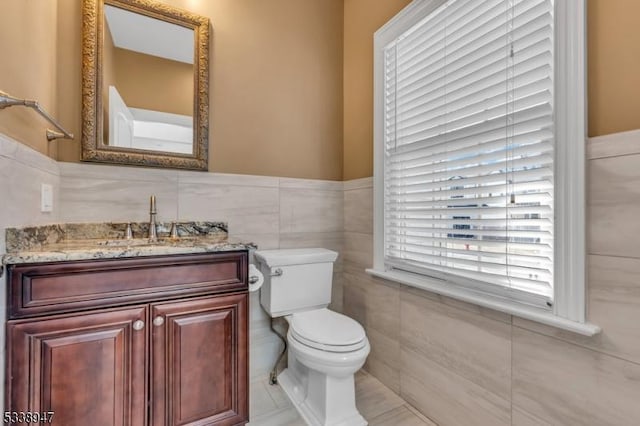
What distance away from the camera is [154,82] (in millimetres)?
1760

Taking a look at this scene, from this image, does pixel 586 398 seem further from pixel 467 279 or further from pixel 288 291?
pixel 288 291

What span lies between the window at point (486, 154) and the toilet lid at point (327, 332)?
0.40m

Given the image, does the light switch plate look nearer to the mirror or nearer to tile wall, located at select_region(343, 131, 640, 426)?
the mirror

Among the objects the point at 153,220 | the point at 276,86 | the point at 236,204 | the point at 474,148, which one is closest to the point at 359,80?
the point at 276,86

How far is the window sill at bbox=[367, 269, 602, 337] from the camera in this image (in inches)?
40.8

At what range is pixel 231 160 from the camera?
1941 mm

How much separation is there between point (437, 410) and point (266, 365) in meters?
1.05

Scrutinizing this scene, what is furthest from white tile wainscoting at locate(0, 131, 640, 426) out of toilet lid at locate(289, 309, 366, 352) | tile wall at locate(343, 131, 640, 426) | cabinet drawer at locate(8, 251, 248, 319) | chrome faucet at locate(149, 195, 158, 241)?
toilet lid at locate(289, 309, 366, 352)

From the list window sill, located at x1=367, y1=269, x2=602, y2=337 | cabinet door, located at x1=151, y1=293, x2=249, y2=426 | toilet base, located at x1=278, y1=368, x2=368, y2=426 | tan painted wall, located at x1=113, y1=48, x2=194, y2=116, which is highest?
tan painted wall, located at x1=113, y1=48, x2=194, y2=116

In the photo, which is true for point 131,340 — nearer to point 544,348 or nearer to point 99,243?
point 99,243

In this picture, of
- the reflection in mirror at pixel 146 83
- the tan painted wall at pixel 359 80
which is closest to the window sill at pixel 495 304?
the tan painted wall at pixel 359 80

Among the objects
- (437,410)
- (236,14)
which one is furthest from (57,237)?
(437,410)

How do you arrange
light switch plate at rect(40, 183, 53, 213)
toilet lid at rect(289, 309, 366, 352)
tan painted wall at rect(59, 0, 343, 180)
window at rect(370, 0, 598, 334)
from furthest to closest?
1. tan painted wall at rect(59, 0, 343, 180)
2. toilet lid at rect(289, 309, 366, 352)
3. light switch plate at rect(40, 183, 53, 213)
4. window at rect(370, 0, 598, 334)

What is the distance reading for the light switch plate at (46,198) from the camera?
1.32 m
